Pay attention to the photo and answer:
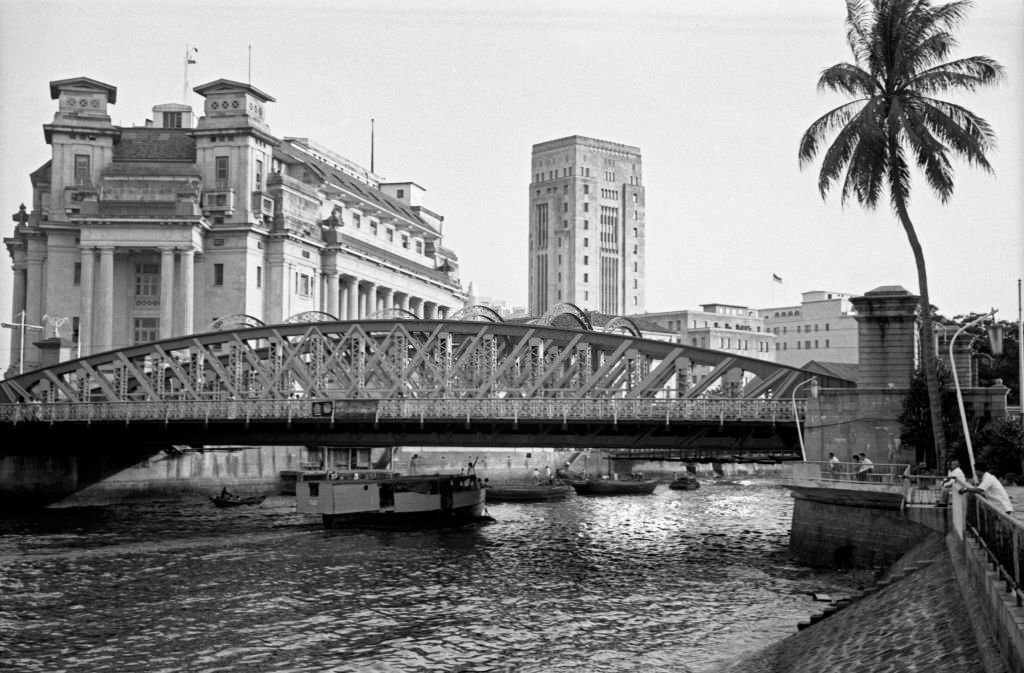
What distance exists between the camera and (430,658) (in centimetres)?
3688

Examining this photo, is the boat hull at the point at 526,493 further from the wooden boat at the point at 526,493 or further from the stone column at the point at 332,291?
the stone column at the point at 332,291

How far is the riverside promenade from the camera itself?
22069 mm

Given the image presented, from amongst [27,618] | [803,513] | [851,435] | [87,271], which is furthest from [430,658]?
[87,271]

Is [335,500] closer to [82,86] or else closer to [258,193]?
[258,193]

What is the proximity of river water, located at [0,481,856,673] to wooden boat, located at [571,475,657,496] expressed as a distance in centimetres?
4278

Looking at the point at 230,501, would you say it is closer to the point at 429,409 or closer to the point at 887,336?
the point at 429,409

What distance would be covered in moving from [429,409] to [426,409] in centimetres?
23

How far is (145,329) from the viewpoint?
126 m

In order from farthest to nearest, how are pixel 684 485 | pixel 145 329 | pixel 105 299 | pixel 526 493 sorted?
pixel 684 485 < pixel 145 329 < pixel 105 299 < pixel 526 493

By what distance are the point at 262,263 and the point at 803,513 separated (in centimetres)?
8652

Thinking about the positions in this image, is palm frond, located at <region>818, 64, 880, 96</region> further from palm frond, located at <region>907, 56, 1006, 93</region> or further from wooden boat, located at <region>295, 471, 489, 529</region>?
wooden boat, located at <region>295, 471, 489, 529</region>

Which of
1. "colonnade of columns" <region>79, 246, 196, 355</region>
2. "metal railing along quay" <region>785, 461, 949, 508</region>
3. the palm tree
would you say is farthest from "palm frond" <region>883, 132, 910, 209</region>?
"colonnade of columns" <region>79, 246, 196, 355</region>

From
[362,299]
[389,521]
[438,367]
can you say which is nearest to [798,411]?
[438,367]

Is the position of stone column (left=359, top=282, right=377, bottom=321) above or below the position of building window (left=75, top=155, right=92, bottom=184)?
below
